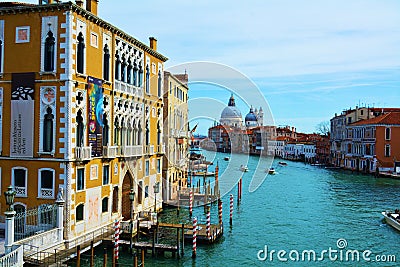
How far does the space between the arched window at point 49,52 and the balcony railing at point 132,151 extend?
388cm

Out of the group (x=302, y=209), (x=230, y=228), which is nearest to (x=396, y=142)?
(x=302, y=209)

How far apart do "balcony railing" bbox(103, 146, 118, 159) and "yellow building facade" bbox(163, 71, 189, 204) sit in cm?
581

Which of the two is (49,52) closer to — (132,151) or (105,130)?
(105,130)

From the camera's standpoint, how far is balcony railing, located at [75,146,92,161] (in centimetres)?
1168

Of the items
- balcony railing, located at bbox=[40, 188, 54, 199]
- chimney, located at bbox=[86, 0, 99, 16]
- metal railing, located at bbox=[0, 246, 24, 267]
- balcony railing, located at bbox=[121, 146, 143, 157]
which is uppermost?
chimney, located at bbox=[86, 0, 99, 16]

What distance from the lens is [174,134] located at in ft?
70.7

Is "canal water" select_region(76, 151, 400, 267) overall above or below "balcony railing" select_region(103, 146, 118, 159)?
below

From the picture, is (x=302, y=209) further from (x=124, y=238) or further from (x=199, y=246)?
(x=124, y=238)

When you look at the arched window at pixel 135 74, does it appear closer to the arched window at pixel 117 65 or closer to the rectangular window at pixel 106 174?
the arched window at pixel 117 65

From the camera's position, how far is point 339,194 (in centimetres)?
2723

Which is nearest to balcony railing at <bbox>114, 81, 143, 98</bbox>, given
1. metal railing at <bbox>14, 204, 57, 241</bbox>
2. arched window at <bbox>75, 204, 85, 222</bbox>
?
arched window at <bbox>75, 204, 85, 222</bbox>

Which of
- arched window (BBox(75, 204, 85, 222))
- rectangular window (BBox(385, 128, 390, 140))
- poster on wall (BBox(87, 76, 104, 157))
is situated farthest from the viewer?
rectangular window (BBox(385, 128, 390, 140))

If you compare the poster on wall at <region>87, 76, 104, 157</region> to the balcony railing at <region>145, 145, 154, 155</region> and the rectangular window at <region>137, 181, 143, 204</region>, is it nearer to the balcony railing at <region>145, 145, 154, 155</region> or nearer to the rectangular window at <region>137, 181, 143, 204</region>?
the rectangular window at <region>137, 181, 143, 204</region>

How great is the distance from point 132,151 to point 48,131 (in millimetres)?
3928
